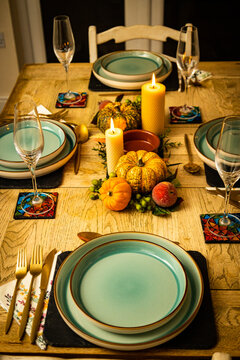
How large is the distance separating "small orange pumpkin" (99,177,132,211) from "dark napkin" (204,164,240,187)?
0.87 ft

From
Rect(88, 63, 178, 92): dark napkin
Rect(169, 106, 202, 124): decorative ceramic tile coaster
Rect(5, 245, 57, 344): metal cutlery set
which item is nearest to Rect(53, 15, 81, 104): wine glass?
Rect(88, 63, 178, 92): dark napkin

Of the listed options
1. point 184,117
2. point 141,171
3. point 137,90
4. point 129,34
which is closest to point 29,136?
point 141,171

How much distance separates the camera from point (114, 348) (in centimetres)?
80

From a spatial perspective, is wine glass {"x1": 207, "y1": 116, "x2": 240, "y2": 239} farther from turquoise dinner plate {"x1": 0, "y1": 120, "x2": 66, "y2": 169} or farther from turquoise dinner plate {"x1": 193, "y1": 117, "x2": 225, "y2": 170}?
turquoise dinner plate {"x1": 0, "y1": 120, "x2": 66, "y2": 169}

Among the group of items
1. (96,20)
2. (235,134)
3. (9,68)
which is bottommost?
(9,68)

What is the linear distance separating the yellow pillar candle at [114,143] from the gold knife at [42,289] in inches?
13.0

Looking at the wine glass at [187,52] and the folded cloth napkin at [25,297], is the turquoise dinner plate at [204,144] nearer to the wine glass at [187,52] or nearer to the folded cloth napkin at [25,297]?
the wine glass at [187,52]

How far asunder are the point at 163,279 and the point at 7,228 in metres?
0.44

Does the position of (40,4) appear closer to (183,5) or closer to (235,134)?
(183,5)

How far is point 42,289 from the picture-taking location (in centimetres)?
94

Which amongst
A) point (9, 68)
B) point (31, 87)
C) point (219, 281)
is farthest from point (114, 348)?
point (9, 68)

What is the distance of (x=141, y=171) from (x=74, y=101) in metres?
0.66

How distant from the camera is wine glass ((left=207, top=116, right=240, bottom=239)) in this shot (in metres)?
0.96

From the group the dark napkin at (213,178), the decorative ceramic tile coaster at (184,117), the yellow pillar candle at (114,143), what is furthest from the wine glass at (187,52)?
the yellow pillar candle at (114,143)
